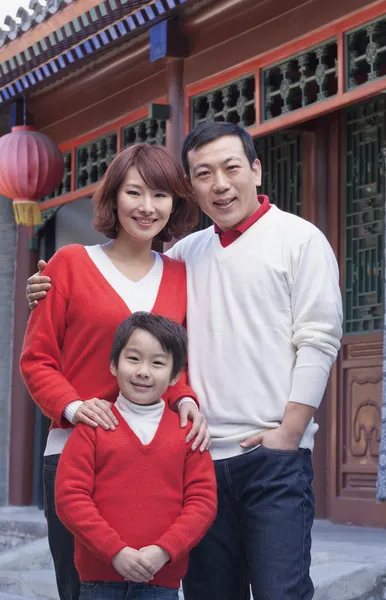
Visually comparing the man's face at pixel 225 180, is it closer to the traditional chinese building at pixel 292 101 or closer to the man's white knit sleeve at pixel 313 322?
the man's white knit sleeve at pixel 313 322

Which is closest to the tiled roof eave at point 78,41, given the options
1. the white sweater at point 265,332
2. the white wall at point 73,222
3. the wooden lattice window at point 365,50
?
the wooden lattice window at point 365,50

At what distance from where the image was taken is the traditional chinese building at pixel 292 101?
6.41m

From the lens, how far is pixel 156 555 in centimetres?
286

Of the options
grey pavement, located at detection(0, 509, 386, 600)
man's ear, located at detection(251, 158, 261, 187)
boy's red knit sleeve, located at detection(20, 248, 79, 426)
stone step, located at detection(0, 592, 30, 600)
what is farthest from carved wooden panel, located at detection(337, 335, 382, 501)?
boy's red knit sleeve, located at detection(20, 248, 79, 426)

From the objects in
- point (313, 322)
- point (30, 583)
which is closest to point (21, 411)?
point (30, 583)

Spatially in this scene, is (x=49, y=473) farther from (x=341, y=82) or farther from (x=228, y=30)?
(x=228, y=30)

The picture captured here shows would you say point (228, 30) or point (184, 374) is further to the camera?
point (228, 30)

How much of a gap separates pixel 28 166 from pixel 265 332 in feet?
18.1

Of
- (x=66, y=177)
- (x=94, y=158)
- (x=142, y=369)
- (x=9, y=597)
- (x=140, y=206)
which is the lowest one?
(x=9, y=597)

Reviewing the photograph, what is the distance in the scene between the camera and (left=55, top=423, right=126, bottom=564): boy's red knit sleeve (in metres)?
2.85

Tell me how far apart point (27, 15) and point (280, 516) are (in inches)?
222

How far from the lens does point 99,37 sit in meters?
7.27

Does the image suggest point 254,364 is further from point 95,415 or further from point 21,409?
point 21,409

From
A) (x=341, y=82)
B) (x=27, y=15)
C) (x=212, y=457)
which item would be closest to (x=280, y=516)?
(x=212, y=457)
